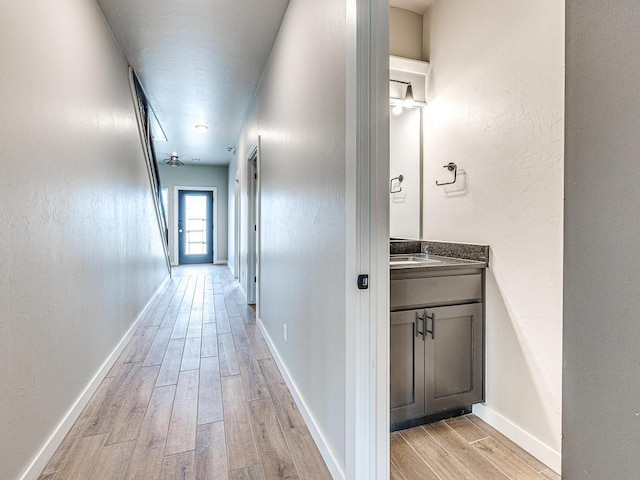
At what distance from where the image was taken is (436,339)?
187 centimetres

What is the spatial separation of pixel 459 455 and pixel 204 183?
845 cm

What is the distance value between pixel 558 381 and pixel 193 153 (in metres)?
7.42

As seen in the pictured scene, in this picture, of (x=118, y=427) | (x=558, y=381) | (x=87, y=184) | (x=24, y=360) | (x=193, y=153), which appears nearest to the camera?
(x=24, y=360)

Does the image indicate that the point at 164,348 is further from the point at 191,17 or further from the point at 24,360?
the point at 191,17

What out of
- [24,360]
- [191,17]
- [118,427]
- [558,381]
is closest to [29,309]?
[24,360]

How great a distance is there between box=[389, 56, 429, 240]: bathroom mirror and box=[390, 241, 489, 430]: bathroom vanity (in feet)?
2.19

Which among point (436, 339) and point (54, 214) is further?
point (436, 339)

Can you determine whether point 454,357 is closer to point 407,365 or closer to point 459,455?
point 407,365

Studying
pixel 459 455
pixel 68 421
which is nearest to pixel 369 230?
pixel 459 455

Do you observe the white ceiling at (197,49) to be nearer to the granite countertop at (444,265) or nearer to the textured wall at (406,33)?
the textured wall at (406,33)

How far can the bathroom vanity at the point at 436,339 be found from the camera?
1796mm

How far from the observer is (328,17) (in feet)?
5.16

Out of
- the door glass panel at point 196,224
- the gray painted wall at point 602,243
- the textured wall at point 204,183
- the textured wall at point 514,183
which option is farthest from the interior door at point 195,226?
the gray painted wall at point 602,243

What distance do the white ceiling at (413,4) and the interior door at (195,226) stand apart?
7.40m
